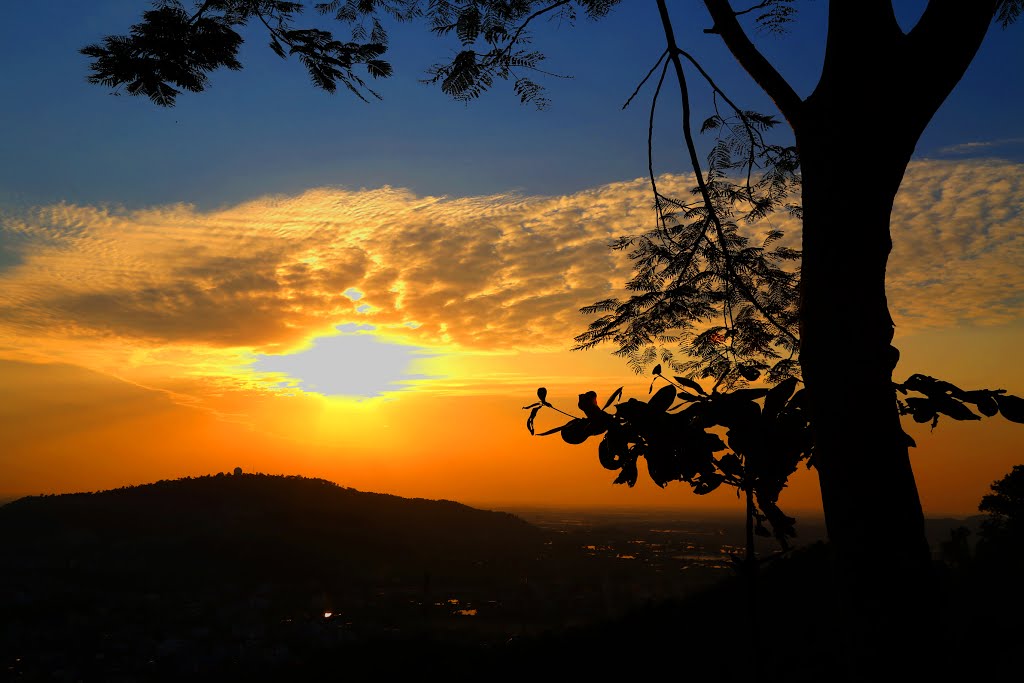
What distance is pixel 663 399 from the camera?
3.63 meters

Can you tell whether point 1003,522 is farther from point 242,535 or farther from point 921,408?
point 242,535

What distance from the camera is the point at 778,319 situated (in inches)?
274

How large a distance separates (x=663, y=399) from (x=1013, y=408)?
1.69 m

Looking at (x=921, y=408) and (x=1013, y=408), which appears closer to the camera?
(x=1013, y=408)

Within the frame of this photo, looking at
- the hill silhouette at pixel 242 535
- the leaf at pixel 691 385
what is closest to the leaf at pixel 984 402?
the leaf at pixel 691 385

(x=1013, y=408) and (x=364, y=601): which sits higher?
(x=1013, y=408)

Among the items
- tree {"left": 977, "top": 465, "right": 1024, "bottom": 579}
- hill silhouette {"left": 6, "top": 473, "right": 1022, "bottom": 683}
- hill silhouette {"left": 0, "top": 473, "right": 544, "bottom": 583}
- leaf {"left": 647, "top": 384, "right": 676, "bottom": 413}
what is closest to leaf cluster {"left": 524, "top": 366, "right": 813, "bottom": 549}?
leaf {"left": 647, "top": 384, "right": 676, "bottom": 413}

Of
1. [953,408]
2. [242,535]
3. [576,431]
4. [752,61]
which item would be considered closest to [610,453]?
[576,431]

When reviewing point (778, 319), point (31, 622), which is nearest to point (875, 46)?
point (778, 319)

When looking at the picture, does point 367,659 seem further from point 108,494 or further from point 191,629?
point 108,494

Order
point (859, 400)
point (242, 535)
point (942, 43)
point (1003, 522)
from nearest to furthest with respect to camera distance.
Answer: point (859, 400) → point (942, 43) → point (1003, 522) → point (242, 535)

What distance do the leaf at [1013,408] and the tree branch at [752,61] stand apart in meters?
1.74

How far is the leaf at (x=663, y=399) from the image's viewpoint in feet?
11.8

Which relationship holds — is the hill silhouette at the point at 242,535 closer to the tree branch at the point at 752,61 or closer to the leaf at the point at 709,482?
the leaf at the point at 709,482
